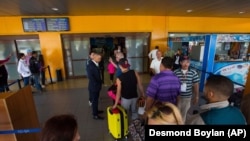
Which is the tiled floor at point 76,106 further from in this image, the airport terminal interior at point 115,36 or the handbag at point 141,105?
the handbag at point 141,105

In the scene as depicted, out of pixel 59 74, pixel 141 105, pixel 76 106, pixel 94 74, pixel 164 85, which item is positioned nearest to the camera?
pixel 164 85

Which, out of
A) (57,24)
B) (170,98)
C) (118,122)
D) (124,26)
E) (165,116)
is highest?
(57,24)

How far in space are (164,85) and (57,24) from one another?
20.1 feet

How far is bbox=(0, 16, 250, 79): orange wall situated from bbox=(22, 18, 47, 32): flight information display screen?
0.72 ft

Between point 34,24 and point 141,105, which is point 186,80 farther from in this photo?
point 34,24

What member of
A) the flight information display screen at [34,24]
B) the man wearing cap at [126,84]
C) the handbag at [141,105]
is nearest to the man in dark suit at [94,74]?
the man wearing cap at [126,84]

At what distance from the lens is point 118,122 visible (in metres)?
2.57

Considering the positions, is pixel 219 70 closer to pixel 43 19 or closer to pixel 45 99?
pixel 45 99

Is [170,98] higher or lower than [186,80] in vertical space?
lower

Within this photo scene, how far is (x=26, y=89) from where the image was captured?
2.41m

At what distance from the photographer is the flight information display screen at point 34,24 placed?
6.47m

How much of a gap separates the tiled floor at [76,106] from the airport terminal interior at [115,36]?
35 mm

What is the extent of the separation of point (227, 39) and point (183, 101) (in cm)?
324

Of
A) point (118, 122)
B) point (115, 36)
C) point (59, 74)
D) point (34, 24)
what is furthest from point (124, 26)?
point (118, 122)
